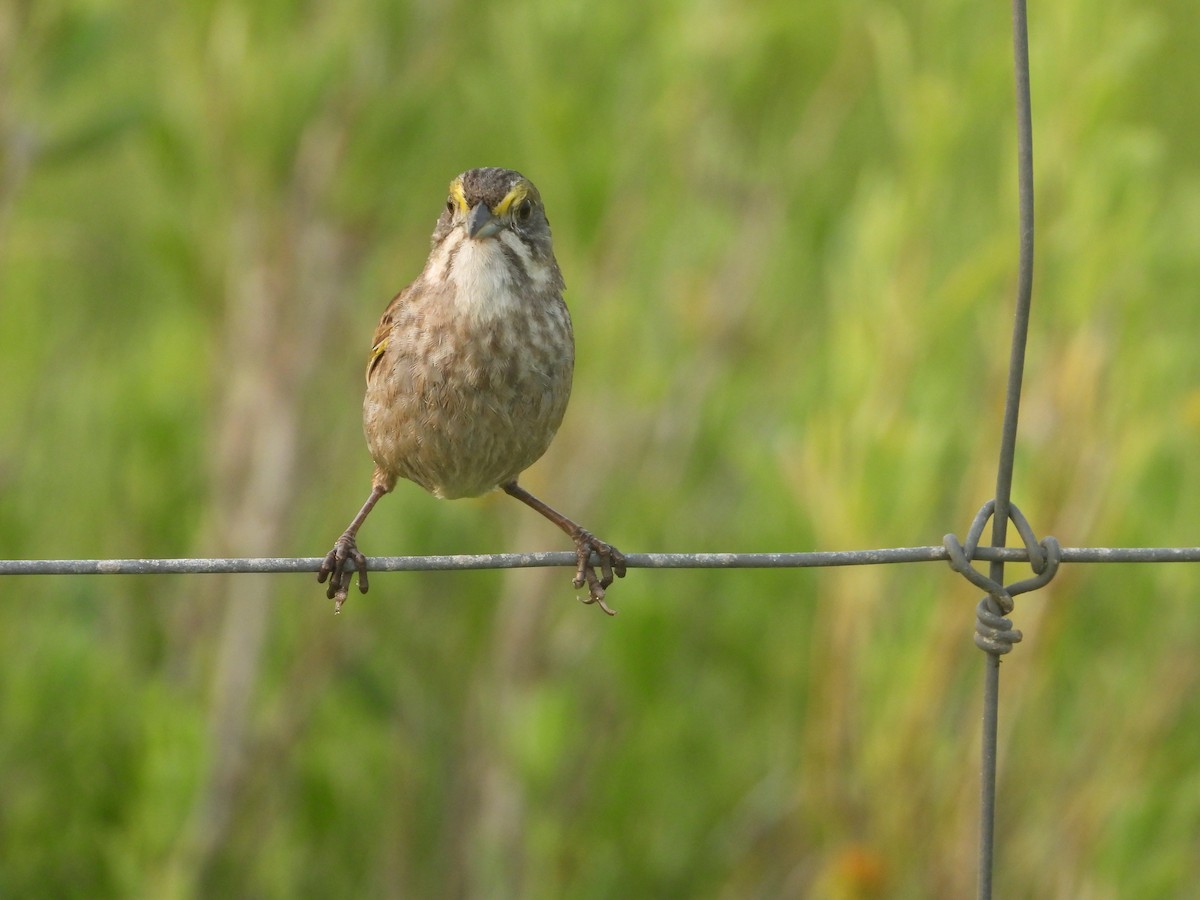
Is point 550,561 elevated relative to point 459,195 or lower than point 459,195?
lower

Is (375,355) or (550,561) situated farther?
(375,355)

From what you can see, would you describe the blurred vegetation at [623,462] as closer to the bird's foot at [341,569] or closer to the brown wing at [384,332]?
the bird's foot at [341,569]

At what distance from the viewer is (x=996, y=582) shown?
266 centimetres

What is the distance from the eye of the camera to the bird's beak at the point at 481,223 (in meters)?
3.36

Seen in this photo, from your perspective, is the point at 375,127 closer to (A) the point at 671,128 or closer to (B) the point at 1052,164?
(A) the point at 671,128

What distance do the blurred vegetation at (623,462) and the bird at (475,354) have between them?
2.82ft

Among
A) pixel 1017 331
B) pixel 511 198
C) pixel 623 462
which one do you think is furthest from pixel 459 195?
pixel 623 462

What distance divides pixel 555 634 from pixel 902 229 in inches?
65.3

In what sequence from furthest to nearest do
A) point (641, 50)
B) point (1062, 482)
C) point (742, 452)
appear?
point (641, 50), point (742, 452), point (1062, 482)

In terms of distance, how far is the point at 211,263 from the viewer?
4.59 m

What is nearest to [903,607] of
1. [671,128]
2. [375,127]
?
[671,128]

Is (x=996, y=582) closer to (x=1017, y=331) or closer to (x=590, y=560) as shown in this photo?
(x=1017, y=331)

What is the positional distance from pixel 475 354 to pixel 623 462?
1603mm

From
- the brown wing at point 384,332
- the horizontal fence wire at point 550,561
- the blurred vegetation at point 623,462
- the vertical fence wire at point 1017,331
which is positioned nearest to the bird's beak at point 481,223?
the brown wing at point 384,332
